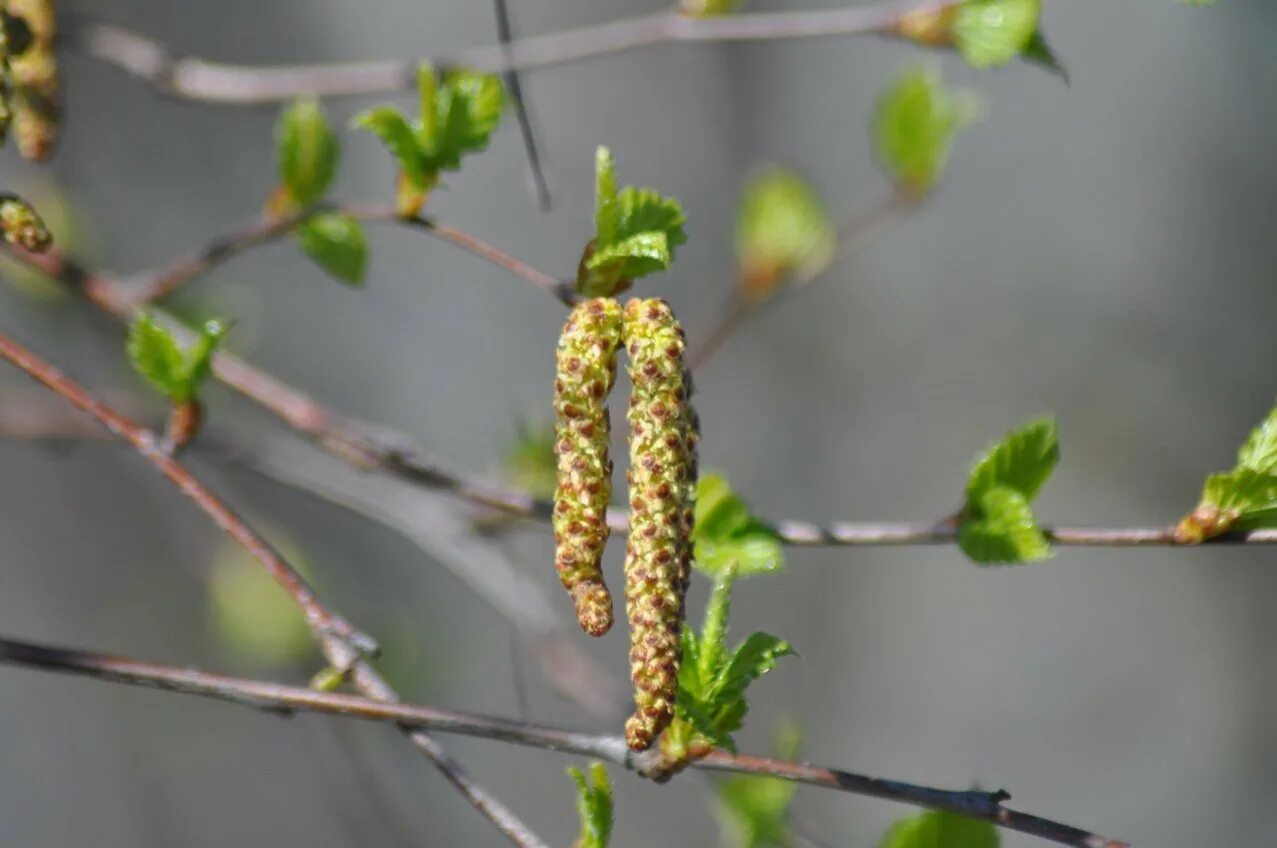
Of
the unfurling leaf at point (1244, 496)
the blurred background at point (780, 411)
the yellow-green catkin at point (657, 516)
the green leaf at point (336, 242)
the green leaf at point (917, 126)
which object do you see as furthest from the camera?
the blurred background at point (780, 411)

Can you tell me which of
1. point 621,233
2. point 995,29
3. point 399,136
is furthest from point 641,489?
point 995,29

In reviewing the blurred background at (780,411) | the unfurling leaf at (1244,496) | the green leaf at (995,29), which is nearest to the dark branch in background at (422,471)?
the unfurling leaf at (1244,496)

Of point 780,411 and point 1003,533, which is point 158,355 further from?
point 780,411

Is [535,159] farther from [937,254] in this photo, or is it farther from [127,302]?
[937,254]

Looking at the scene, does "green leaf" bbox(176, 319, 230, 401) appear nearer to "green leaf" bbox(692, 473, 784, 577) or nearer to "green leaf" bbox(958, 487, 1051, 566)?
"green leaf" bbox(692, 473, 784, 577)

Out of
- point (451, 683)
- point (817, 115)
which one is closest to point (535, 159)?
point (451, 683)

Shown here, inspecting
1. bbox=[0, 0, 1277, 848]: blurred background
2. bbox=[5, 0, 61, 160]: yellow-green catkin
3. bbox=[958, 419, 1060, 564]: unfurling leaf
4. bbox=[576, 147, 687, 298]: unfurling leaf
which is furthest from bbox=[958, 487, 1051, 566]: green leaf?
bbox=[0, 0, 1277, 848]: blurred background

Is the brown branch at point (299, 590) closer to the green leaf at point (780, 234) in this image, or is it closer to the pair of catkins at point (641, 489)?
the pair of catkins at point (641, 489)
